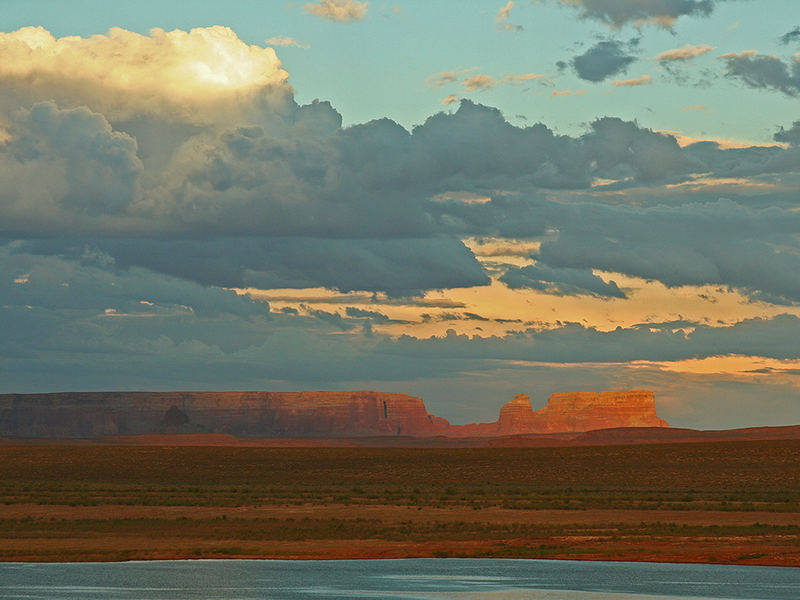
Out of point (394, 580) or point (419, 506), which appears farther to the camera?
point (419, 506)

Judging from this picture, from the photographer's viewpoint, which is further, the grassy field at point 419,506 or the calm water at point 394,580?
the grassy field at point 419,506

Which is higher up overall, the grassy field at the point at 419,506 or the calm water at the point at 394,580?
the grassy field at the point at 419,506

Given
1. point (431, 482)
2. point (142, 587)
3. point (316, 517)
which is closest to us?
point (142, 587)

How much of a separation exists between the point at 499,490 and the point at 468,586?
146 ft

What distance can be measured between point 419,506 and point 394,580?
2815cm

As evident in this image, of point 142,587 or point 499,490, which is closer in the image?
point 142,587

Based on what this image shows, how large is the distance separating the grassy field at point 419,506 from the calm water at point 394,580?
2.90m

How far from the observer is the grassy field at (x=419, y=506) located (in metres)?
50.5

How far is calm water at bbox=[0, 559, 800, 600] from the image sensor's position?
121 ft

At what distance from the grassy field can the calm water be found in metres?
2.90

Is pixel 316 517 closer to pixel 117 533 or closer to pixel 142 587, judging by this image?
pixel 117 533

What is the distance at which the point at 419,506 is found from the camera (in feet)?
226

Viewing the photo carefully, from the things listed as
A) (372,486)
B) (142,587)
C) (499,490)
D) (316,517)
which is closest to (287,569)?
(142,587)

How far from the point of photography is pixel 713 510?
66.3 meters
